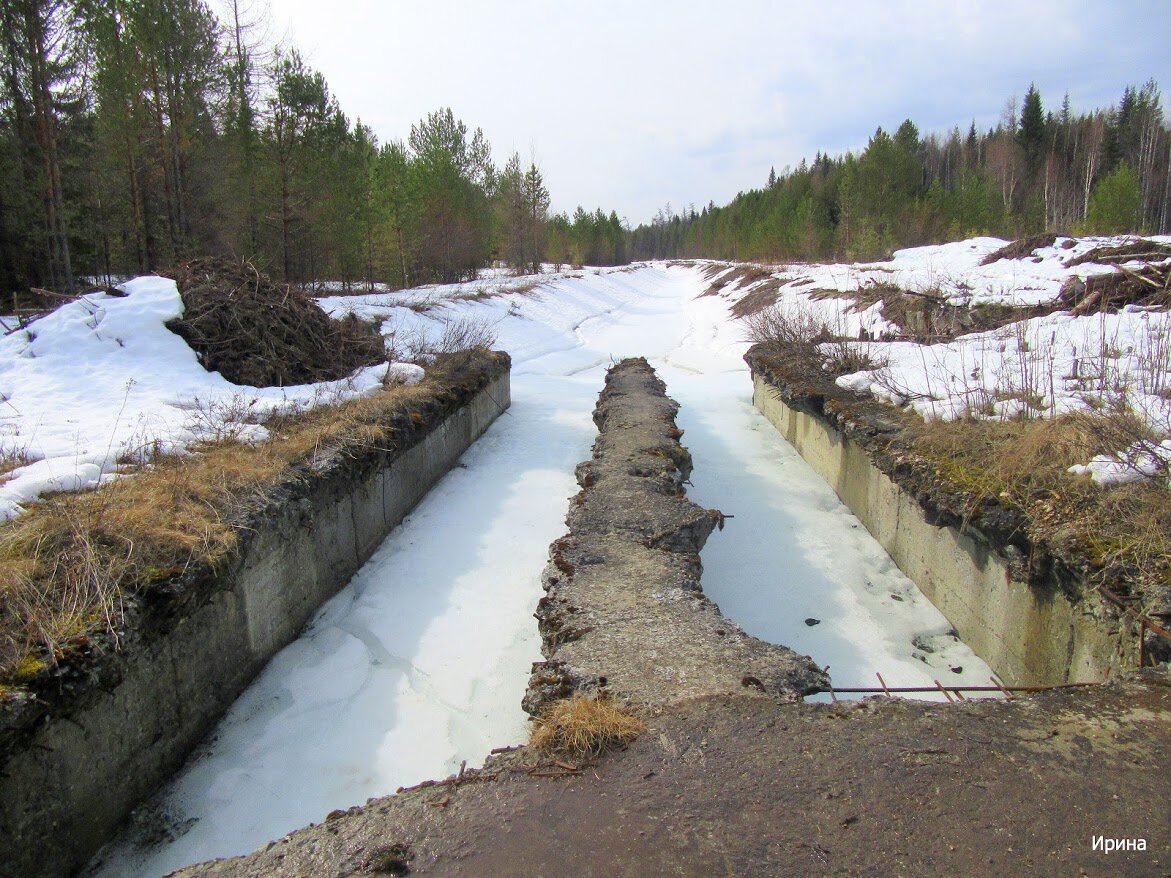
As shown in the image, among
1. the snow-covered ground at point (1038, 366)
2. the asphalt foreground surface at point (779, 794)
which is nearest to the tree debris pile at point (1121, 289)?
the snow-covered ground at point (1038, 366)

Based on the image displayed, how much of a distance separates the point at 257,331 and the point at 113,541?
542 cm

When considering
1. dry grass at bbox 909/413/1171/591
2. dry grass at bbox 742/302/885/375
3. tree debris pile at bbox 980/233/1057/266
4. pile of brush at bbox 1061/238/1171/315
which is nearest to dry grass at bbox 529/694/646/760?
dry grass at bbox 909/413/1171/591

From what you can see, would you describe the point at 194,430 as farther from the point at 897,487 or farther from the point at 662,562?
the point at 897,487

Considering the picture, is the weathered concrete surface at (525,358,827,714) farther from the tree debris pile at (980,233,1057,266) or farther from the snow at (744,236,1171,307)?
the tree debris pile at (980,233,1057,266)

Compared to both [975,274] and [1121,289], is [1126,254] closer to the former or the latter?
[975,274]

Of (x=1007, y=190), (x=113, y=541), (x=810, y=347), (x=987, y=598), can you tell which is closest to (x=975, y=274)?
(x=810, y=347)

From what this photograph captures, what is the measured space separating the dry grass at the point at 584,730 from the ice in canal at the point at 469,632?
40.0 inches

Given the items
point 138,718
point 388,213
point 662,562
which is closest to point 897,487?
point 662,562

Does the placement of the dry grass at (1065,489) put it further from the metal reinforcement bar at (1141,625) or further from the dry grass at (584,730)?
the dry grass at (584,730)

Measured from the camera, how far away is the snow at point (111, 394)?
4773 mm

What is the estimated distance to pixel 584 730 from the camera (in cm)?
274

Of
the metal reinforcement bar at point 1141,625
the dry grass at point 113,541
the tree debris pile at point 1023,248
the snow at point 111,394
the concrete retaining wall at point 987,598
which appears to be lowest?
the concrete retaining wall at point 987,598

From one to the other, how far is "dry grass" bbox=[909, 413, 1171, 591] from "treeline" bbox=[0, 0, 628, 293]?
44.8 feet

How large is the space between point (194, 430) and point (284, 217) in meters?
15.2
